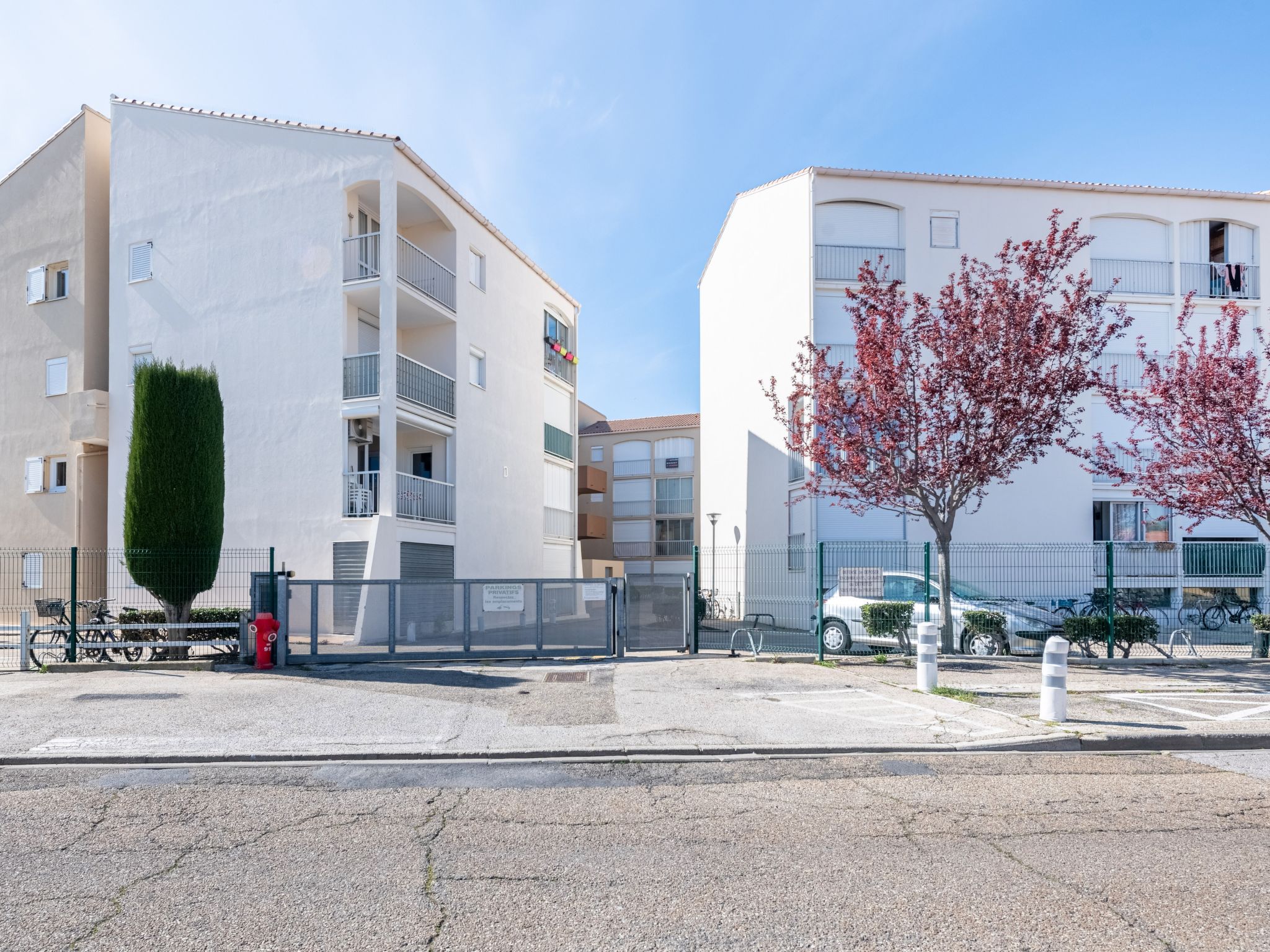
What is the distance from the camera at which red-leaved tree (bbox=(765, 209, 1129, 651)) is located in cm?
1396

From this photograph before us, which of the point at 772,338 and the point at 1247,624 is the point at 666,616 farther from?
the point at 772,338

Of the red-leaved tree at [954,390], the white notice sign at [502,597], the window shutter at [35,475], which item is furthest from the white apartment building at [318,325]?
the red-leaved tree at [954,390]

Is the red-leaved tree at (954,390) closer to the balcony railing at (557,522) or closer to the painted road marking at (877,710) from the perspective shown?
the painted road marking at (877,710)

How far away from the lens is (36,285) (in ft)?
80.7

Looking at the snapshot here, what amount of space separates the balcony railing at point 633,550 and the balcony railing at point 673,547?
48 cm

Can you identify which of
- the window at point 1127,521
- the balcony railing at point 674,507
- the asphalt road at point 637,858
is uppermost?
the balcony railing at point 674,507

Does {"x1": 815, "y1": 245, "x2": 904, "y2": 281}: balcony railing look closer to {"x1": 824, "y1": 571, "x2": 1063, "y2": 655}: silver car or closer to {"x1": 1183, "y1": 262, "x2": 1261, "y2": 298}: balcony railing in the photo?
{"x1": 1183, "y1": 262, "x2": 1261, "y2": 298}: balcony railing

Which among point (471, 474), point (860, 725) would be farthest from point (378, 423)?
point (860, 725)

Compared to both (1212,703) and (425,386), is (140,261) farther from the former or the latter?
(1212,703)

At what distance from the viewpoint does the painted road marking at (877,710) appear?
29.5 feet

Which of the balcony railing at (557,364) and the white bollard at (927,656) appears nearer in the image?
the white bollard at (927,656)

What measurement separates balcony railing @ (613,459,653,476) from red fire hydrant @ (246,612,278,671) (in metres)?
34.8

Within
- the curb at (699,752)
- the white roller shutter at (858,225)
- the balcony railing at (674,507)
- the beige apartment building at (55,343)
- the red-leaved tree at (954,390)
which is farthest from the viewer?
the balcony railing at (674,507)

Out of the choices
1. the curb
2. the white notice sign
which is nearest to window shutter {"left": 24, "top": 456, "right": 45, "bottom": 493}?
the white notice sign
